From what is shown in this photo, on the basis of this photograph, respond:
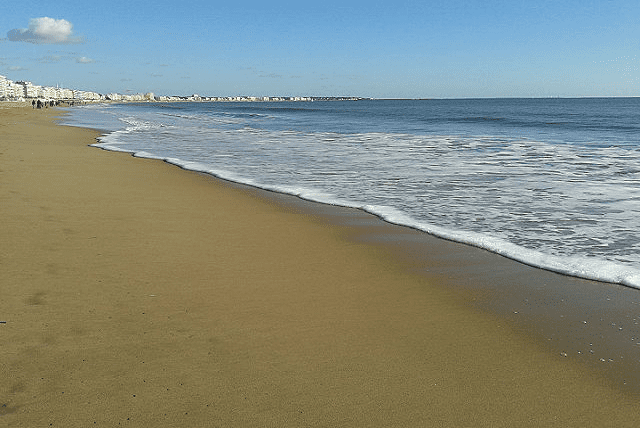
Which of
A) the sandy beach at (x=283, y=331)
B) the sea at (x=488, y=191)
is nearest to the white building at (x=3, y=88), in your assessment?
the sea at (x=488, y=191)

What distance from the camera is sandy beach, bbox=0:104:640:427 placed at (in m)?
2.31

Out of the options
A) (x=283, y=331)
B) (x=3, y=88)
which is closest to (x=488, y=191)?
(x=283, y=331)

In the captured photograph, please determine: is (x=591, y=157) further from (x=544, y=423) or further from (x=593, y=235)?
(x=544, y=423)

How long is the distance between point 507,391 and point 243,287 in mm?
2018

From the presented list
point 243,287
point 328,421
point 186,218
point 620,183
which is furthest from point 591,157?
point 328,421

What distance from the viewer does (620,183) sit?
893 centimetres

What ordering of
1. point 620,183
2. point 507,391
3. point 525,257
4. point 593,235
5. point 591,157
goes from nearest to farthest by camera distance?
point 507,391
point 525,257
point 593,235
point 620,183
point 591,157

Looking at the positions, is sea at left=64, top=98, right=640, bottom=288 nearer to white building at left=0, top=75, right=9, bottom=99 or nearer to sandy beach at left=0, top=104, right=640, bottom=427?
sandy beach at left=0, top=104, right=640, bottom=427

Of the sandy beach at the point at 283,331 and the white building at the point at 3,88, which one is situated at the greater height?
the white building at the point at 3,88

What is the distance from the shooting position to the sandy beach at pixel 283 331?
7.59 feet

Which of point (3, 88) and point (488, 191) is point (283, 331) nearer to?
point (488, 191)

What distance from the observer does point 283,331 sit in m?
3.09

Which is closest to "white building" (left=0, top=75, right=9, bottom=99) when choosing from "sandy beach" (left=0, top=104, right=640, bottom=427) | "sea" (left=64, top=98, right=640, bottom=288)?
"sea" (left=64, top=98, right=640, bottom=288)

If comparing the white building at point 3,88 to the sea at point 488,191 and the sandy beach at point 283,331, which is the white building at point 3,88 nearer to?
the sea at point 488,191
